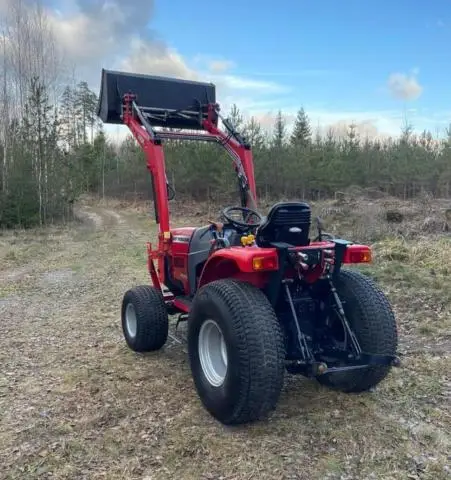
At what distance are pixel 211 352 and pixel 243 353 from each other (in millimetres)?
642

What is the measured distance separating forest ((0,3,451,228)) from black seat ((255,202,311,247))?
17.3 meters

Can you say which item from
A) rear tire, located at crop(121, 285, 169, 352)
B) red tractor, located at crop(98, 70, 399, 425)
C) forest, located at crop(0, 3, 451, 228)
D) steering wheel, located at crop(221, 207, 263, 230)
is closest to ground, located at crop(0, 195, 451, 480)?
rear tire, located at crop(121, 285, 169, 352)

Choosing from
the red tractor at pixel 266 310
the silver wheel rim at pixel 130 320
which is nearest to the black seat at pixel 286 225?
the red tractor at pixel 266 310

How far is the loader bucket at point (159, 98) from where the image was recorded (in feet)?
17.6

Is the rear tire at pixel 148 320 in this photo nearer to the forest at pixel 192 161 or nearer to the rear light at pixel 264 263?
the rear light at pixel 264 263

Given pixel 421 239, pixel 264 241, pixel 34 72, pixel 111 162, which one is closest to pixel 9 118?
pixel 34 72

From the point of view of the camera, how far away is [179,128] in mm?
5719

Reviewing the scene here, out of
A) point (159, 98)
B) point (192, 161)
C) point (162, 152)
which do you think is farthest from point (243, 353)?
point (192, 161)

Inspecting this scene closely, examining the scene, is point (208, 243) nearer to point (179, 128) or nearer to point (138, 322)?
point (138, 322)

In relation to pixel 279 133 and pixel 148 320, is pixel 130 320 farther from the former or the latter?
pixel 279 133

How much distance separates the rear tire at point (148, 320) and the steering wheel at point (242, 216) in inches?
47.0

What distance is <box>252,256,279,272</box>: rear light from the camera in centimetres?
340

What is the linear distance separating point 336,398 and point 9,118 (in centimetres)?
2378

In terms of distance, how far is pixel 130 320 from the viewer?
5410 mm
